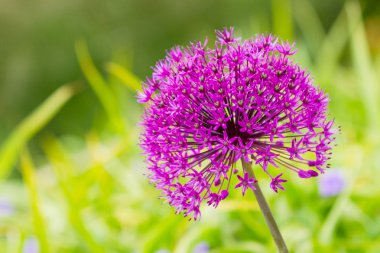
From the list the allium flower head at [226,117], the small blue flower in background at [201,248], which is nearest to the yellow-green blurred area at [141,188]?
the small blue flower in background at [201,248]

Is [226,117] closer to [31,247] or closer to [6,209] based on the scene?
[31,247]

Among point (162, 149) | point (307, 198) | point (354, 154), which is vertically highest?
point (354, 154)

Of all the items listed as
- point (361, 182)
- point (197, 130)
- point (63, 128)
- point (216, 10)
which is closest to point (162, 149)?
point (197, 130)

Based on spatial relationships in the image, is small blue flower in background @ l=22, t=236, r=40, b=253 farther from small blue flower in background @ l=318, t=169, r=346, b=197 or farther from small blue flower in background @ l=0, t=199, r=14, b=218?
small blue flower in background @ l=318, t=169, r=346, b=197

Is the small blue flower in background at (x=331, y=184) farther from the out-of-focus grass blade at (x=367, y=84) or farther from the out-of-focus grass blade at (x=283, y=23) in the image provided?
the out-of-focus grass blade at (x=283, y=23)

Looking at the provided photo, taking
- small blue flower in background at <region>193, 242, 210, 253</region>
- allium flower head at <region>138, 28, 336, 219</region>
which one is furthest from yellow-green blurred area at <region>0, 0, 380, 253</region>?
allium flower head at <region>138, 28, 336, 219</region>

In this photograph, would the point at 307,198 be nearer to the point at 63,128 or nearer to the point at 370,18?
the point at 63,128

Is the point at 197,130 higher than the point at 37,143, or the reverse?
the point at 37,143
